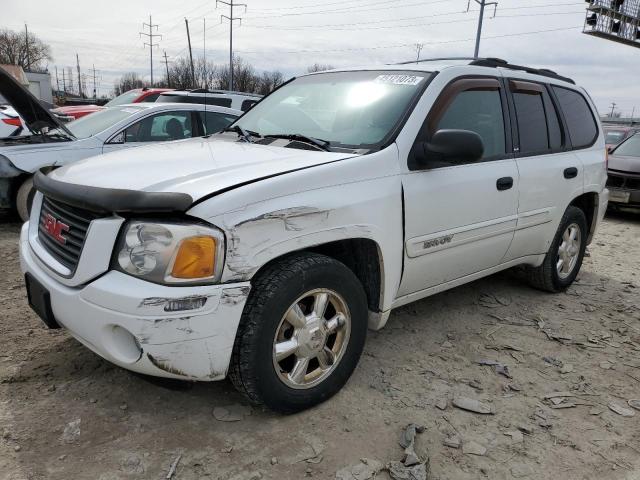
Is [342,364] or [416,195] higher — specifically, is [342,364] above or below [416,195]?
below

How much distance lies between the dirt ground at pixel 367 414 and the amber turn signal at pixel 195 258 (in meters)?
0.60

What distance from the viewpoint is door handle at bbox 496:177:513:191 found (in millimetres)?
3516

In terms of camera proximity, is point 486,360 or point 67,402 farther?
point 486,360

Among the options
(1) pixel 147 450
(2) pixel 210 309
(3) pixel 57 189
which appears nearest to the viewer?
(2) pixel 210 309

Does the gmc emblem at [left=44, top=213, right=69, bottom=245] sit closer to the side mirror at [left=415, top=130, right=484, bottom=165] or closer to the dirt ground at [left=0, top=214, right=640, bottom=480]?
the dirt ground at [left=0, top=214, right=640, bottom=480]

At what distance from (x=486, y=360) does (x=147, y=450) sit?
211cm

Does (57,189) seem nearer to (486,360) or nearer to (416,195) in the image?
(416,195)

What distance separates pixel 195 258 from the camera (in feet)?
7.11

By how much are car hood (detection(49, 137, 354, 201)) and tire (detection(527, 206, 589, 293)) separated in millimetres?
2524

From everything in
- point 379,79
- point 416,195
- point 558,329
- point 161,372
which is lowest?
point 558,329

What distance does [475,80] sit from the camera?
350cm

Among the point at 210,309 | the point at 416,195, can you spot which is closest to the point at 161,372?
the point at 210,309

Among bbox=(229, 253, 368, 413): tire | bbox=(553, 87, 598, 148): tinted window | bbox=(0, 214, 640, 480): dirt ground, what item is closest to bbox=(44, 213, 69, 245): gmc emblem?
bbox=(0, 214, 640, 480): dirt ground

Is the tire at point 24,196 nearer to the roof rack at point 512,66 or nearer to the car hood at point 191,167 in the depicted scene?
the car hood at point 191,167
